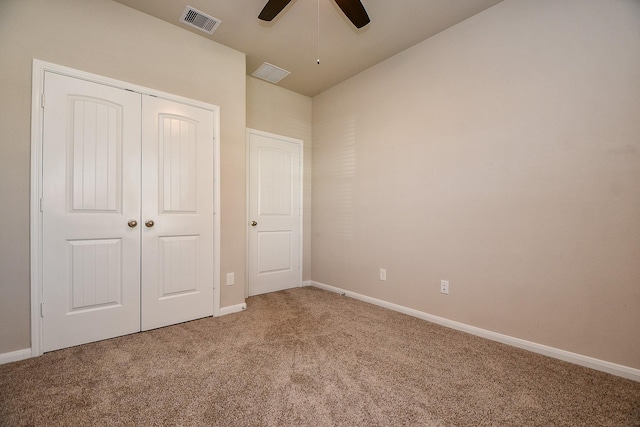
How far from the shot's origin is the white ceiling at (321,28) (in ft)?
7.61

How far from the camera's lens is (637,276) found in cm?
174

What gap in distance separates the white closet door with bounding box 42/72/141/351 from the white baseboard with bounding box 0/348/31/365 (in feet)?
0.31

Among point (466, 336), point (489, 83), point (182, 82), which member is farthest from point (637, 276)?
point (182, 82)

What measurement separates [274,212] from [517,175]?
2691mm

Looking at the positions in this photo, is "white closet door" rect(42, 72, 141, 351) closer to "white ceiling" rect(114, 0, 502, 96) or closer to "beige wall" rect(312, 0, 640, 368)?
"white ceiling" rect(114, 0, 502, 96)

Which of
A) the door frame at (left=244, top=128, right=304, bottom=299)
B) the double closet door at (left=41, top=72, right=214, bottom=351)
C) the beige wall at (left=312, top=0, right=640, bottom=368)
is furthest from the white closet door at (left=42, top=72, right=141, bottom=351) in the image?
the beige wall at (left=312, top=0, right=640, bottom=368)

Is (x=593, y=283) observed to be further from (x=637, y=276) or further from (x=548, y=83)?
A: (x=548, y=83)

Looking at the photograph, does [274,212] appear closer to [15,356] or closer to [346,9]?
[346,9]

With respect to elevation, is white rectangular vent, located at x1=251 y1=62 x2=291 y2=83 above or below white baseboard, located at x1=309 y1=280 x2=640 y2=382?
above

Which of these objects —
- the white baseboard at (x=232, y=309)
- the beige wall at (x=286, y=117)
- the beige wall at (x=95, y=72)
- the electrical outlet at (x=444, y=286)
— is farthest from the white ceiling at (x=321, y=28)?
the white baseboard at (x=232, y=309)

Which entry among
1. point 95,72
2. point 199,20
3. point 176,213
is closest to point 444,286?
point 176,213

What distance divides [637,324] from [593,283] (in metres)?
0.30

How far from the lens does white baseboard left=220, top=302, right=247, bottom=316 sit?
9.31 feet

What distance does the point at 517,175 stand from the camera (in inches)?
86.3
